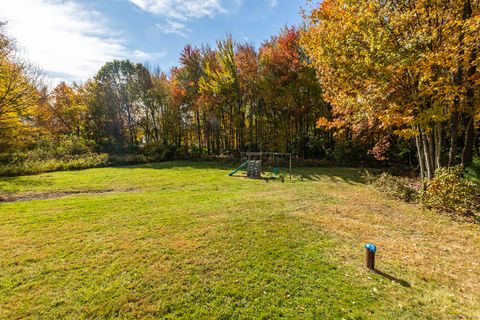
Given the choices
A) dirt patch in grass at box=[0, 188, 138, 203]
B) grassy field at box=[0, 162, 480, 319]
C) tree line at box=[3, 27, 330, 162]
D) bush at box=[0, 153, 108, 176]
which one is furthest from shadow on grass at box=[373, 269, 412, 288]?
bush at box=[0, 153, 108, 176]

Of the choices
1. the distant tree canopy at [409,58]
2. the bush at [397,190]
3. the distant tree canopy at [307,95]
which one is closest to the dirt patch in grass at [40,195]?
the distant tree canopy at [307,95]

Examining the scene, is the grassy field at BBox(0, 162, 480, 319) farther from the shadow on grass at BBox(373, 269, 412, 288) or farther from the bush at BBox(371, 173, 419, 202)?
the bush at BBox(371, 173, 419, 202)

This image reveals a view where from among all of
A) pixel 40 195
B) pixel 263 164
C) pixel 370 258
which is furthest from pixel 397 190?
pixel 40 195

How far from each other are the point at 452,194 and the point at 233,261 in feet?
23.8

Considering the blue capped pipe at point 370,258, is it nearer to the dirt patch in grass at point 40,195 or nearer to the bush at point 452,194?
the bush at point 452,194

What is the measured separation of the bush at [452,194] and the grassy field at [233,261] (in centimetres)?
66

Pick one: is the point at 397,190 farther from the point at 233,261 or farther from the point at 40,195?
the point at 40,195

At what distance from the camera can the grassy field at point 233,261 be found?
2611 mm

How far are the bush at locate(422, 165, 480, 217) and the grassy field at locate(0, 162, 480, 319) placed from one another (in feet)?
2.16

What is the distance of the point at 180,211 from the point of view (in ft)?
20.1

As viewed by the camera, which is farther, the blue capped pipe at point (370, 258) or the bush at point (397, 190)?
the bush at point (397, 190)

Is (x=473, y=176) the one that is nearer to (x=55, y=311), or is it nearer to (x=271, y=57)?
(x=55, y=311)

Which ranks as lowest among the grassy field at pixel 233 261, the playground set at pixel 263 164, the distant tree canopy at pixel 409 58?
the grassy field at pixel 233 261

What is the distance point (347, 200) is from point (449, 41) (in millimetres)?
5457
